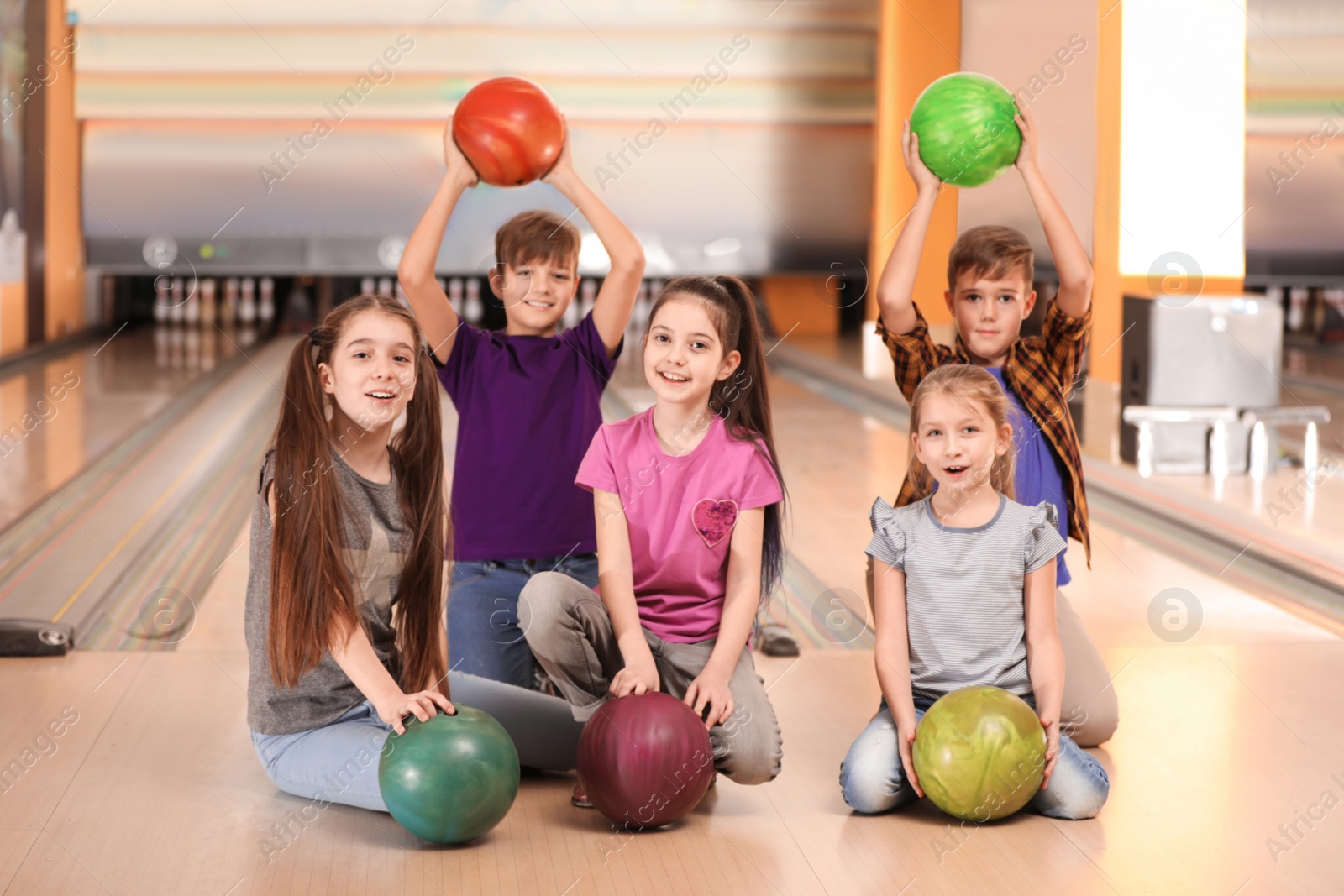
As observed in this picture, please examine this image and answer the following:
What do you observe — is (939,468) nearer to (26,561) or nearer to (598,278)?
(26,561)

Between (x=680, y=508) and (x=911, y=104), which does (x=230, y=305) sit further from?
(x=680, y=508)

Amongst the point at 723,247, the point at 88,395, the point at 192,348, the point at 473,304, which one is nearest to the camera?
the point at 88,395

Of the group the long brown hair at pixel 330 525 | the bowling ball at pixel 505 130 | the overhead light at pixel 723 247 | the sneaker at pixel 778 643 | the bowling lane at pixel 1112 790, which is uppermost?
the overhead light at pixel 723 247

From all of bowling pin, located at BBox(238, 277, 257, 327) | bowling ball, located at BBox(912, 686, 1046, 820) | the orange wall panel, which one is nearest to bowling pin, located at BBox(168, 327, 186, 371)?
bowling pin, located at BBox(238, 277, 257, 327)

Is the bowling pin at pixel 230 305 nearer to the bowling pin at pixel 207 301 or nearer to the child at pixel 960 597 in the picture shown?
the bowling pin at pixel 207 301

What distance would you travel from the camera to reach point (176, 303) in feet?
26.9

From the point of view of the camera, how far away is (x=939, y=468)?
1.71 m

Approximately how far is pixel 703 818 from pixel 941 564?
429mm

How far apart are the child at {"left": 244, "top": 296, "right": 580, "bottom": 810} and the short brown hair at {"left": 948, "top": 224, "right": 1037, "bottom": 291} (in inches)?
30.7

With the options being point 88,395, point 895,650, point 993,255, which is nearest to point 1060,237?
point 993,255

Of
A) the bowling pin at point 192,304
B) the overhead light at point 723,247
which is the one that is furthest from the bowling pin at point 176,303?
the overhead light at point 723,247

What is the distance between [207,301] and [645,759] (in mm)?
7367

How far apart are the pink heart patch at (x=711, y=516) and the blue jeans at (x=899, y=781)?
31 centimetres

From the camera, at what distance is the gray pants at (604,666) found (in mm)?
1692
